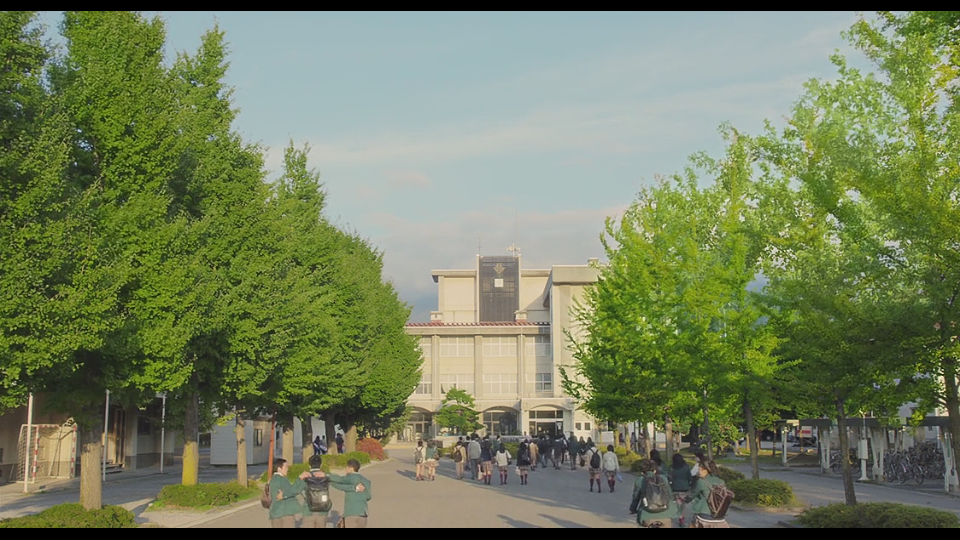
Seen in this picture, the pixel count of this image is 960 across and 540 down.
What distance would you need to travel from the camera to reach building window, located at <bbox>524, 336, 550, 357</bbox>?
9762 cm

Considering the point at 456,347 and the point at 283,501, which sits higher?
the point at 456,347

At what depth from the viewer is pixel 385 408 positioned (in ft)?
179

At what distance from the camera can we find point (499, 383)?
320ft

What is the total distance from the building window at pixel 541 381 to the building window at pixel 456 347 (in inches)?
273

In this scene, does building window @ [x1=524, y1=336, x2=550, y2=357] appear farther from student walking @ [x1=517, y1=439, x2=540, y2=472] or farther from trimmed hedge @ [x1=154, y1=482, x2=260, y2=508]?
trimmed hedge @ [x1=154, y1=482, x2=260, y2=508]

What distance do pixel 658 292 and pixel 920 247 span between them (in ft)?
55.8

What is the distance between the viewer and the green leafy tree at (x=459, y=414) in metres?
81.2

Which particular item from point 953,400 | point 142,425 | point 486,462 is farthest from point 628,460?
point 953,400

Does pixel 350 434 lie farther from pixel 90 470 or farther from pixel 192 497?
pixel 90 470

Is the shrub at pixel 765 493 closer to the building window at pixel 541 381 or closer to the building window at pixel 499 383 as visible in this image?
the building window at pixel 541 381

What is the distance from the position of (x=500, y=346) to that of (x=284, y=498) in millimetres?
85221

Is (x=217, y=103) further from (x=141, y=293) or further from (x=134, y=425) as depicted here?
(x=134, y=425)

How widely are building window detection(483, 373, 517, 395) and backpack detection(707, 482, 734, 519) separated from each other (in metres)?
84.0
